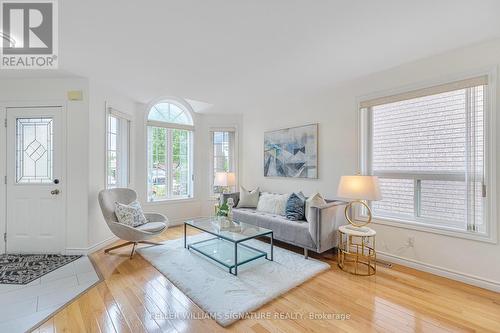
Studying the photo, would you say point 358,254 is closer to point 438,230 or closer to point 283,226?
point 438,230

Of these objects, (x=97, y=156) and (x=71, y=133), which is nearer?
(x=71, y=133)

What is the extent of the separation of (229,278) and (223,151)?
3.22 meters

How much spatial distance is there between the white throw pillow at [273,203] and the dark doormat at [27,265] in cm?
275

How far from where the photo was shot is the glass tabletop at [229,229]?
9.19 ft

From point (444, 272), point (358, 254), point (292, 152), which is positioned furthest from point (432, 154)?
point (292, 152)

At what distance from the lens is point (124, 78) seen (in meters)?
3.30

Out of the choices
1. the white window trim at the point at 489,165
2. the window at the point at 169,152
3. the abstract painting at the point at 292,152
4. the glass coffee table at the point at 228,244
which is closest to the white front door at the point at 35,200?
the window at the point at 169,152

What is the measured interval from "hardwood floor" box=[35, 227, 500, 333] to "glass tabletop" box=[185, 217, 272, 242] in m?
Result: 0.74

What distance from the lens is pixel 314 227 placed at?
2.95m

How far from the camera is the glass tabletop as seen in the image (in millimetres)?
2802

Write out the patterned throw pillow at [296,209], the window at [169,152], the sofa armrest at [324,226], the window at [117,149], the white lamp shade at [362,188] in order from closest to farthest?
1. the white lamp shade at [362,188]
2. the sofa armrest at [324,226]
3. the patterned throw pillow at [296,209]
4. the window at [117,149]
5. the window at [169,152]

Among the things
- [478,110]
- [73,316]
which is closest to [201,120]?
[73,316]

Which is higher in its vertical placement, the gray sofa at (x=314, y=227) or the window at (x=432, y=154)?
the window at (x=432, y=154)

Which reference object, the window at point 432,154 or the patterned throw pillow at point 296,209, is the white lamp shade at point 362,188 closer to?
the window at point 432,154
